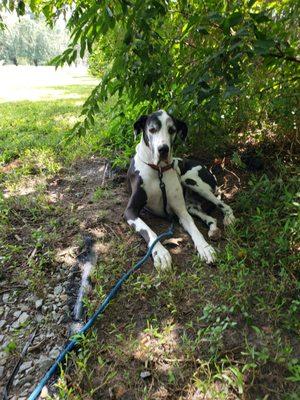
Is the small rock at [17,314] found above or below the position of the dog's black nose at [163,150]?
below

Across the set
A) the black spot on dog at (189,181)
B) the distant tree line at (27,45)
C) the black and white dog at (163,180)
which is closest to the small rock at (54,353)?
the black and white dog at (163,180)

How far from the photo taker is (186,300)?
2561 millimetres

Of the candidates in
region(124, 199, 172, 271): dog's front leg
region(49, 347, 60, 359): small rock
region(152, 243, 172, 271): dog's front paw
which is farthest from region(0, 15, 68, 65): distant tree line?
region(49, 347, 60, 359): small rock

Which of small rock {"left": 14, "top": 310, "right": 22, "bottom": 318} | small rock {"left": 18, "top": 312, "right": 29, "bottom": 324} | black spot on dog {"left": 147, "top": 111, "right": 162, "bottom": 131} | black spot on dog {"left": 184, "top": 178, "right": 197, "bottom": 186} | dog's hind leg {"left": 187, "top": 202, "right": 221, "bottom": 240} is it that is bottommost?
small rock {"left": 14, "top": 310, "right": 22, "bottom": 318}

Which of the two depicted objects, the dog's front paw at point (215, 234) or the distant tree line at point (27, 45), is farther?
the distant tree line at point (27, 45)

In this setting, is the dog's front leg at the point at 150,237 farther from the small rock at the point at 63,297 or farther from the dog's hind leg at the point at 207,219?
the small rock at the point at 63,297

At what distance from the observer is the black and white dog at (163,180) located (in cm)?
343

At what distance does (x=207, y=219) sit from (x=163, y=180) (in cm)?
59

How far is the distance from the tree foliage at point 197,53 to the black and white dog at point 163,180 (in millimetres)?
272

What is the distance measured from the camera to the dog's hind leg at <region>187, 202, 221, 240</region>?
3.36m

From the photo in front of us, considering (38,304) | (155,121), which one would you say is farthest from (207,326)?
(155,121)

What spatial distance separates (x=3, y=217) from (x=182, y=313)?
223 centimetres

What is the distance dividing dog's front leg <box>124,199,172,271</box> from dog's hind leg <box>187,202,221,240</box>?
1.81 feet

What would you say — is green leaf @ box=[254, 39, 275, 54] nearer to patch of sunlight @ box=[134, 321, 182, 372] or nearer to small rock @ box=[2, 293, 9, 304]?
patch of sunlight @ box=[134, 321, 182, 372]
